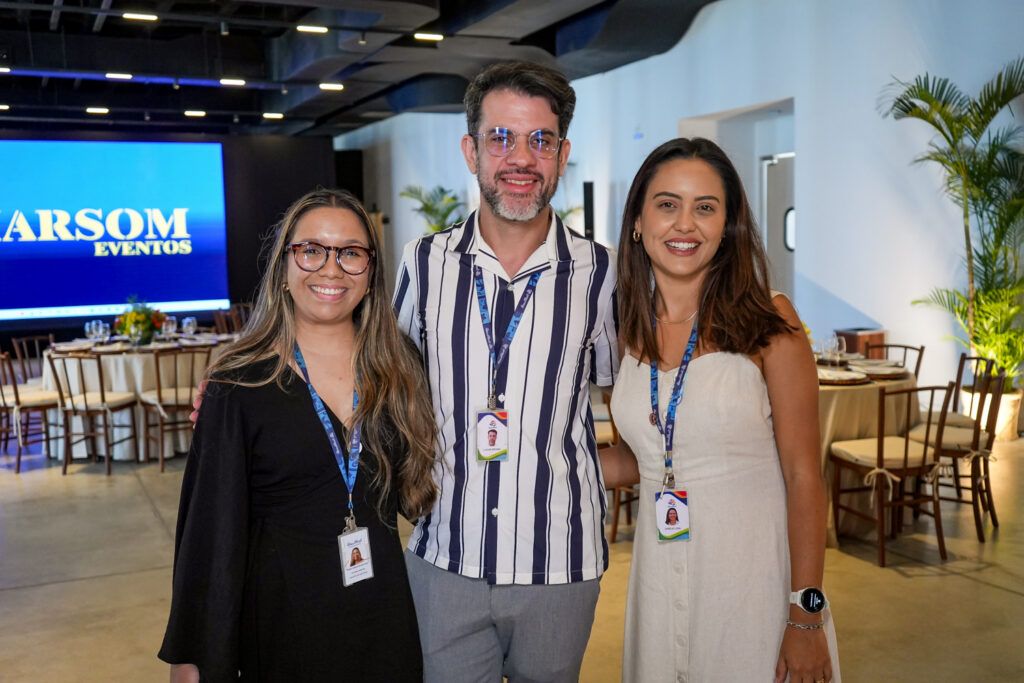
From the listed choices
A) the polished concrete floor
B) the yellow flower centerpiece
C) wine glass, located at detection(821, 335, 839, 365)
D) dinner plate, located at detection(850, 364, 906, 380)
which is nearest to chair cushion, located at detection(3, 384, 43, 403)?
the yellow flower centerpiece

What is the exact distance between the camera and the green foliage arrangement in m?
6.98

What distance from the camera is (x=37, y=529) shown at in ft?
18.9

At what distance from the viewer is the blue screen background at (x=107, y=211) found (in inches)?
568

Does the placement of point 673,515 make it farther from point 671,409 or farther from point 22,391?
point 22,391

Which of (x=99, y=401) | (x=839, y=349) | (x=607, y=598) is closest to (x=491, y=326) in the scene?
(x=607, y=598)

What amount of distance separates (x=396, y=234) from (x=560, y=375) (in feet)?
60.5

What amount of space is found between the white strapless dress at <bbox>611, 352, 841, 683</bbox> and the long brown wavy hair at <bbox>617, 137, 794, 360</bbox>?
6 centimetres

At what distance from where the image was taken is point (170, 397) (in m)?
7.34

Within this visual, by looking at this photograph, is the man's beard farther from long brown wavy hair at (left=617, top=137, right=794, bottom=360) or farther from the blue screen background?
the blue screen background

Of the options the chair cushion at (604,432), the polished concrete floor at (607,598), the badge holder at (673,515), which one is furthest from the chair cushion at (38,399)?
the badge holder at (673,515)

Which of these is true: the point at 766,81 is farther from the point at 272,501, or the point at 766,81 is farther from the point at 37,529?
the point at 272,501

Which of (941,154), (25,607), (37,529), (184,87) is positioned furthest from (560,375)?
(184,87)

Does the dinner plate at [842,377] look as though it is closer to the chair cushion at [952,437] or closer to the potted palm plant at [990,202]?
the chair cushion at [952,437]

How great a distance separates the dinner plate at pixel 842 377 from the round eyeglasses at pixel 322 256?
12.3 ft
